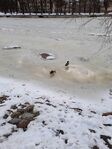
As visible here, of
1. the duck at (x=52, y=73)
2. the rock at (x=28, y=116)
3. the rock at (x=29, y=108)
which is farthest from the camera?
the duck at (x=52, y=73)

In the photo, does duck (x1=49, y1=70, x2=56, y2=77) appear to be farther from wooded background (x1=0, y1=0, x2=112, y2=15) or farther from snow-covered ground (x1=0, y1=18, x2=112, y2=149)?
wooded background (x1=0, y1=0, x2=112, y2=15)

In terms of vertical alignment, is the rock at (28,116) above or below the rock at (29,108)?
above

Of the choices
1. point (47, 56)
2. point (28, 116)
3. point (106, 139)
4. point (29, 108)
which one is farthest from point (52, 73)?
point (106, 139)

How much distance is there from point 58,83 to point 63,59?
122 inches

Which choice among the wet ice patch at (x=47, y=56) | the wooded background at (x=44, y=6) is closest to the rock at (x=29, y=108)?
the wet ice patch at (x=47, y=56)

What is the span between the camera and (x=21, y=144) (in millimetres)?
6277

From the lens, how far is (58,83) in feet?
40.5

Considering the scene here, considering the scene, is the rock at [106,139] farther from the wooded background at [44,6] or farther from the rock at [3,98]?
the wooded background at [44,6]

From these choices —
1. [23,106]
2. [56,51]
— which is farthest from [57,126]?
[56,51]

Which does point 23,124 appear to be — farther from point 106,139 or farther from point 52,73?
point 52,73

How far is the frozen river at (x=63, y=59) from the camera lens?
40.3ft

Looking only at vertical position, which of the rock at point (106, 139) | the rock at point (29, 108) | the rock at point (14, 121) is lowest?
the rock at point (106, 139)

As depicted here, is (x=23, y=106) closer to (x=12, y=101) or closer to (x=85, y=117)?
(x=12, y=101)

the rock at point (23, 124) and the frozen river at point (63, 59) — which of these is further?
the frozen river at point (63, 59)
